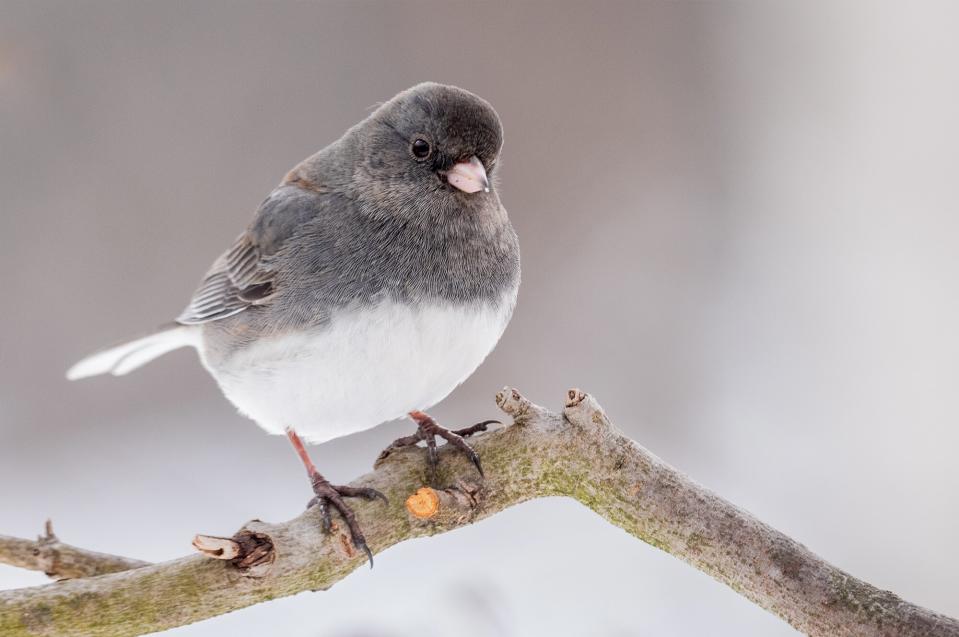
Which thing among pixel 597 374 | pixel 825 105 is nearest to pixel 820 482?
pixel 597 374

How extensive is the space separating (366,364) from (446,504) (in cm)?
25

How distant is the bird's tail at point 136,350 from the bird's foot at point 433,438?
0.55 meters

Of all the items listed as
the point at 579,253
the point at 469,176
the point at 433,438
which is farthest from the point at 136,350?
the point at 579,253

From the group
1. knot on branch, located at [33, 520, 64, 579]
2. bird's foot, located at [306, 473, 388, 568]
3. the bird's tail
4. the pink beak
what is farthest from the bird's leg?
the bird's tail

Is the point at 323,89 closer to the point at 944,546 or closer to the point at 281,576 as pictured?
the point at 281,576

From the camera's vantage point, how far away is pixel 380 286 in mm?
1435

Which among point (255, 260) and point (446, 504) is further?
point (255, 260)

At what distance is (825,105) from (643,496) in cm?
222

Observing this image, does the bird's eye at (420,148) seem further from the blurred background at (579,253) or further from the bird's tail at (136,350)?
the blurred background at (579,253)

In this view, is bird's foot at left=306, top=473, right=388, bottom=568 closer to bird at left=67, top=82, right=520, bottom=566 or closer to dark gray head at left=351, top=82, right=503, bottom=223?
bird at left=67, top=82, right=520, bottom=566

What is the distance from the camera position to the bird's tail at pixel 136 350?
1.93 m

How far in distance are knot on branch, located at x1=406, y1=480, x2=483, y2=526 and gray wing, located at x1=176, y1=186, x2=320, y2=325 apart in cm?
48

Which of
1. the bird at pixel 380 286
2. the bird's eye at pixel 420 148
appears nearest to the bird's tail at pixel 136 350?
the bird at pixel 380 286

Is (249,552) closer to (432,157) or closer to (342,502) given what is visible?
(342,502)
